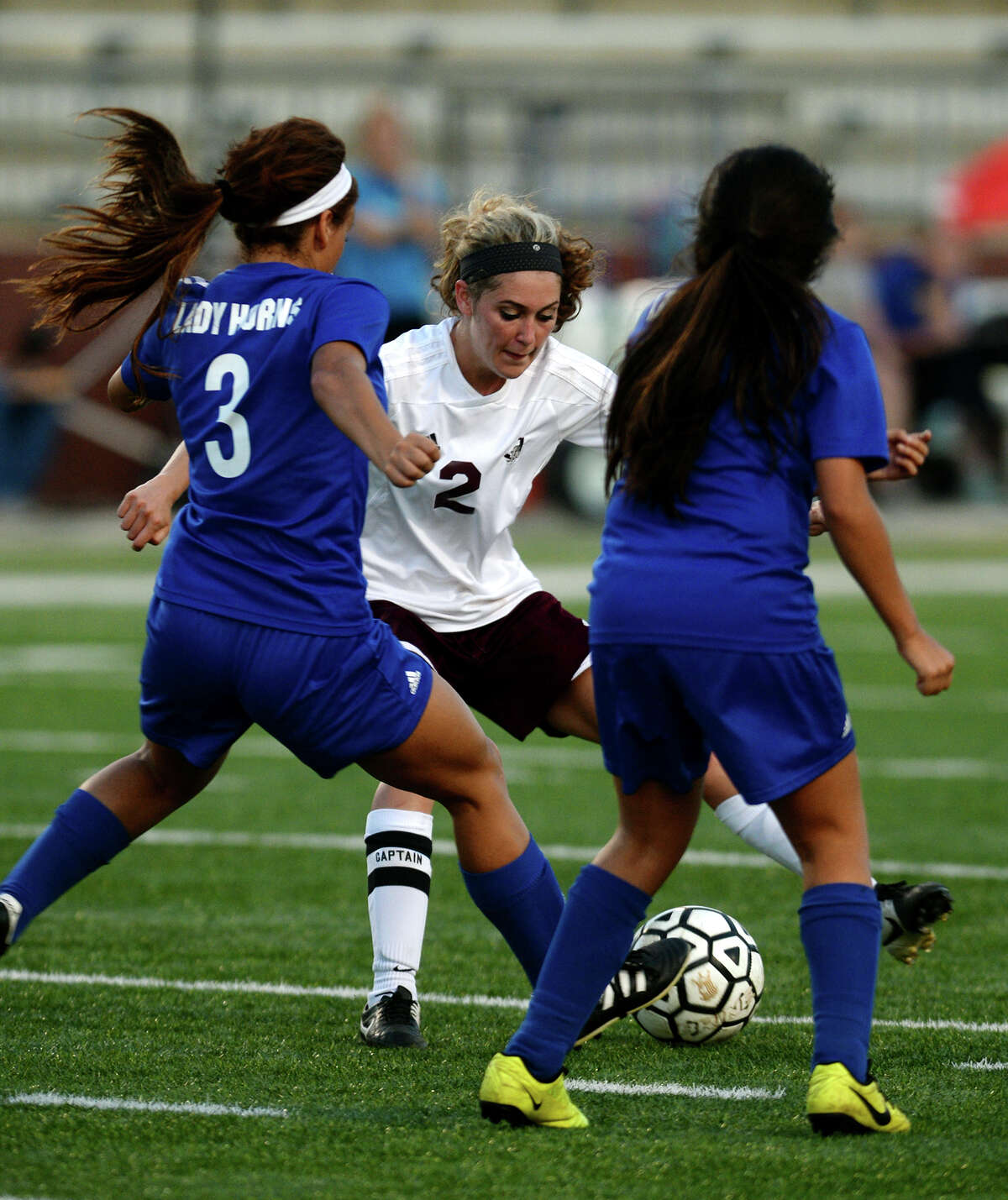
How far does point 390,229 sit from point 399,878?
937cm

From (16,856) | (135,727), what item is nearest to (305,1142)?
(16,856)

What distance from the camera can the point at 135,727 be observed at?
9.82 meters

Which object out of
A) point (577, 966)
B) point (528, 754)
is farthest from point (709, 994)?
point (528, 754)

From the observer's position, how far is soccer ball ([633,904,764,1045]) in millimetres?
4453

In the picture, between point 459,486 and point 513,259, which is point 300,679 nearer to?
point 459,486

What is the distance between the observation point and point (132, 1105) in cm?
379

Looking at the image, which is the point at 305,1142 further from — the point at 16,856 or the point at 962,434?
the point at 962,434

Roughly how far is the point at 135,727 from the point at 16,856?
10.6 ft

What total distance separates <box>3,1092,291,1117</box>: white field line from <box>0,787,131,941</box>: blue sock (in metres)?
0.54

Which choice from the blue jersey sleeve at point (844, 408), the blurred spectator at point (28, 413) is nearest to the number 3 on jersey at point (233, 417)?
the blue jersey sleeve at point (844, 408)

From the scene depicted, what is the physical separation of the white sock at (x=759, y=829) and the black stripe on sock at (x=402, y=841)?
2.28ft

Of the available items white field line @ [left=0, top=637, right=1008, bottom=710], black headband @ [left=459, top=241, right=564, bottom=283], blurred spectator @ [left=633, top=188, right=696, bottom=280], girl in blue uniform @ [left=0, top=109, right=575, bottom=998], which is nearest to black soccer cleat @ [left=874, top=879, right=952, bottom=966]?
girl in blue uniform @ [left=0, top=109, right=575, bottom=998]

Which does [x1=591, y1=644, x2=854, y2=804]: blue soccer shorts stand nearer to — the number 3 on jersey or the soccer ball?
the number 3 on jersey

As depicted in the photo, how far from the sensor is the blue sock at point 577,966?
3.64 meters
